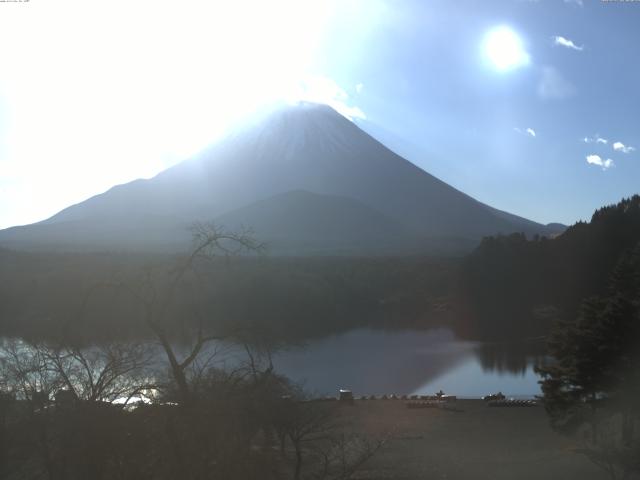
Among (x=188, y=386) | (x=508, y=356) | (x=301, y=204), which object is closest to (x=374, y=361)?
(x=508, y=356)

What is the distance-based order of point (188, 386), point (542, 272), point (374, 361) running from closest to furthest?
point (188, 386)
point (374, 361)
point (542, 272)

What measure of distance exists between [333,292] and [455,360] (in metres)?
15.7

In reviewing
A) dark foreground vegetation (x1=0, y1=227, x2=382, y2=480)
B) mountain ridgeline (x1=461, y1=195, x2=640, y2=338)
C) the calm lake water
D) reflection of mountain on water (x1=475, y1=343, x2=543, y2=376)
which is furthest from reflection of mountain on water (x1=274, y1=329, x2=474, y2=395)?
dark foreground vegetation (x1=0, y1=227, x2=382, y2=480)

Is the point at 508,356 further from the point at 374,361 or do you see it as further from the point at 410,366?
Result: the point at 374,361

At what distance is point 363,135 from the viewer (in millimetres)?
94875

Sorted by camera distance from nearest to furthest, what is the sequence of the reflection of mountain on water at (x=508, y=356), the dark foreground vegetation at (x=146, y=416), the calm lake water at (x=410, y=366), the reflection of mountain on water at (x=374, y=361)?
1. the dark foreground vegetation at (x=146, y=416)
2. the calm lake water at (x=410, y=366)
3. the reflection of mountain on water at (x=374, y=361)
4. the reflection of mountain on water at (x=508, y=356)

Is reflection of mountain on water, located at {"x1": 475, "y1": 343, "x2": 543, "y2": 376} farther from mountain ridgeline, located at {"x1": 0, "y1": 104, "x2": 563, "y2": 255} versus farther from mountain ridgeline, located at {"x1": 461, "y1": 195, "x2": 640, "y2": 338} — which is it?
mountain ridgeline, located at {"x1": 0, "y1": 104, "x2": 563, "y2": 255}

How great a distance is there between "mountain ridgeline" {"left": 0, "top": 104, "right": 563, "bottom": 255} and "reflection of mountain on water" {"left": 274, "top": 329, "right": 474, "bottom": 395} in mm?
36573

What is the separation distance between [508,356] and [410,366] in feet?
13.7

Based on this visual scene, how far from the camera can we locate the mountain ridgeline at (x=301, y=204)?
67562 mm

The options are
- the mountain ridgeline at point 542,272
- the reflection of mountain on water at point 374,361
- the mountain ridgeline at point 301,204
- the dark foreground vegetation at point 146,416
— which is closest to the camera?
the dark foreground vegetation at point 146,416

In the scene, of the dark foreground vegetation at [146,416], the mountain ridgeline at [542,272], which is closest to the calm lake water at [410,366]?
the mountain ridgeline at [542,272]

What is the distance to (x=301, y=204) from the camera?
262ft

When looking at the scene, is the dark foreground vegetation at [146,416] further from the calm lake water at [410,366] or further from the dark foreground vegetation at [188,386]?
the calm lake water at [410,366]
